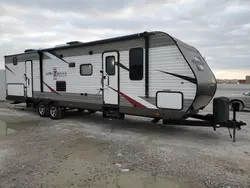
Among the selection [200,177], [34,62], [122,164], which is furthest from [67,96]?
[200,177]

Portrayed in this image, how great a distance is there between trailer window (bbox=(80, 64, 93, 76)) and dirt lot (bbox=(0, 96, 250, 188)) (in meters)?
2.02

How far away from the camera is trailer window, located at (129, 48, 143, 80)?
6.86m

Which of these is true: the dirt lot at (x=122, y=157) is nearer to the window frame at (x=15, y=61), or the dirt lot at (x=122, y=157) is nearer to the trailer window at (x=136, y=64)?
the trailer window at (x=136, y=64)

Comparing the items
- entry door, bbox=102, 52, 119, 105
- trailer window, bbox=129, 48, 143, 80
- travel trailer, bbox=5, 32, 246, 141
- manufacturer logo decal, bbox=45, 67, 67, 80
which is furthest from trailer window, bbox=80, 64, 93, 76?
trailer window, bbox=129, 48, 143, 80

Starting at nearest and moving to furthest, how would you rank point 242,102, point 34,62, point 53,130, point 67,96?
point 53,130 < point 67,96 < point 34,62 < point 242,102

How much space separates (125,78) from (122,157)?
2.94 metres

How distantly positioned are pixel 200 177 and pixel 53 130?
526 cm

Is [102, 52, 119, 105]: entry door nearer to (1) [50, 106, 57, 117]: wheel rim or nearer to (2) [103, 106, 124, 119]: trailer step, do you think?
(2) [103, 106, 124, 119]: trailer step

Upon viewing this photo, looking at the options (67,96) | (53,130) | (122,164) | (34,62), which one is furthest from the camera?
(34,62)

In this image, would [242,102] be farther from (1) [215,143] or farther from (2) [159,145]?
(2) [159,145]

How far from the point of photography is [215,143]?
609 centimetres

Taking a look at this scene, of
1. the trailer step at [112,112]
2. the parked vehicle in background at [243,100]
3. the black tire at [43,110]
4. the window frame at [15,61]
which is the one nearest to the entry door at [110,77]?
the trailer step at [112,112]

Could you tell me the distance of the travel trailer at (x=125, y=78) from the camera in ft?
20.1

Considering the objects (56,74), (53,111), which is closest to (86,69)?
(56,74)
